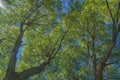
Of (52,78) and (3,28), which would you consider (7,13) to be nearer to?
(3,28)

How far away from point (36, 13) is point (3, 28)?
122 inches

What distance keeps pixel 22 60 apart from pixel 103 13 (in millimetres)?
7687

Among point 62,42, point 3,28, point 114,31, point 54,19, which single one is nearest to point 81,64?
point 62,42

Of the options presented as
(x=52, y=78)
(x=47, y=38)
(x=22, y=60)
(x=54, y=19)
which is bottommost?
(x=52, y=78)

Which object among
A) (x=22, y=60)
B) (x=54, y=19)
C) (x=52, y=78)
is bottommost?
(x=52, y=78)

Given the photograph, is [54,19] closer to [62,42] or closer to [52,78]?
[62,42]

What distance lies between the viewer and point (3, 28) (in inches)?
1005

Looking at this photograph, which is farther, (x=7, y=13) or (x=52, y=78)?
(x=52, y=78)

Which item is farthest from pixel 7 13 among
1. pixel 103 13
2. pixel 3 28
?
pixel 103 13

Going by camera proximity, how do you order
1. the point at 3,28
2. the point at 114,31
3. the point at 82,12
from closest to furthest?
the point at 114,31
the point at 82,12
the point at 3,28

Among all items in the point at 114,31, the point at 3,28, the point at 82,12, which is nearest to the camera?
the point at 114,31

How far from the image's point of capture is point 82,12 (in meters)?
24.0

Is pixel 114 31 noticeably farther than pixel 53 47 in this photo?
No

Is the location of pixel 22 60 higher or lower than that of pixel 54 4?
lower
